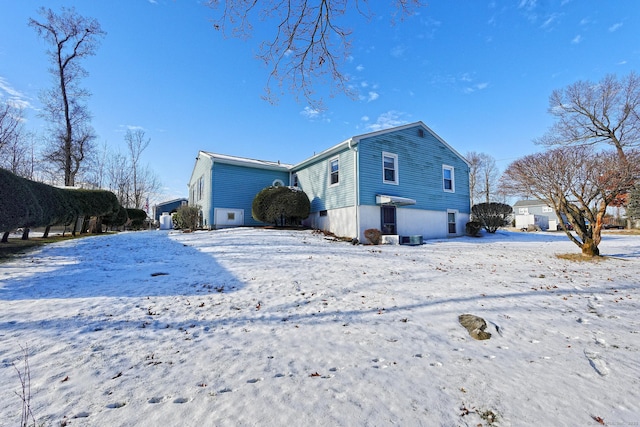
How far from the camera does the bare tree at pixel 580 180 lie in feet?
28.5

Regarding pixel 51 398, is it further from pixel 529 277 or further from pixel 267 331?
pixel 529 277

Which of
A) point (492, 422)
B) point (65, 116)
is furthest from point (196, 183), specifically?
point (492, 422)

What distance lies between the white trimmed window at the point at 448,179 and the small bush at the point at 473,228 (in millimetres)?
2280

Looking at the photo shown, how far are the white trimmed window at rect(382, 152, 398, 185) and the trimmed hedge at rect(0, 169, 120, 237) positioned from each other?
1356 cm

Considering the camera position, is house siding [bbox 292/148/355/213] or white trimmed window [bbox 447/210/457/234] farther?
white trimmed window [bbox 447/210/457/234]

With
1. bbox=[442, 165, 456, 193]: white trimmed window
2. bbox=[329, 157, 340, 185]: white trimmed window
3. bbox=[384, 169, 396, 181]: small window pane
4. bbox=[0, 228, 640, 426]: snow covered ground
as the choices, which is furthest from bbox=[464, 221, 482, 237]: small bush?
bbox=[0, 228, 640, 426]: snow covered ground

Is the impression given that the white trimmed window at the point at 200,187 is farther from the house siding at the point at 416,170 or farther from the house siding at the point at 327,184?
the house siding at the point at 416,170

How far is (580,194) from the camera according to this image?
9344mm

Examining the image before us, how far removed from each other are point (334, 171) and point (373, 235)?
4.33 meters

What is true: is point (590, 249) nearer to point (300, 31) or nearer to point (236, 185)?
point (300, 31)

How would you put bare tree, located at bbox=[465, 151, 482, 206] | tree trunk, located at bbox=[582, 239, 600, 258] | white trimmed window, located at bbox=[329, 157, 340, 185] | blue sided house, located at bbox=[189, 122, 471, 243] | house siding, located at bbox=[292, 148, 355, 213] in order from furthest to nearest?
bare tree, located at bbox=[465, 151, 482, 206], white trimmed window, located at bbox=[329, 157, 340, 185], house siding, located at bbox=[292, 148, 355, 213], blue sided house, located at bbox=[189, 122, 471, 243], tree trunk, located at bbox=[582, 239, 600, 258]

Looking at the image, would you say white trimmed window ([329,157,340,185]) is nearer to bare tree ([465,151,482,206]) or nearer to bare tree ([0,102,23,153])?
bare tree ([0,102,23,153])

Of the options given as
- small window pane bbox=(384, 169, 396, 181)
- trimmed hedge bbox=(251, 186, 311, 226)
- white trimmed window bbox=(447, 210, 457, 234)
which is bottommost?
white trimmed window bbox=(447, 210, 457, 234)

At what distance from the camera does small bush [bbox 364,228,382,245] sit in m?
12.9
